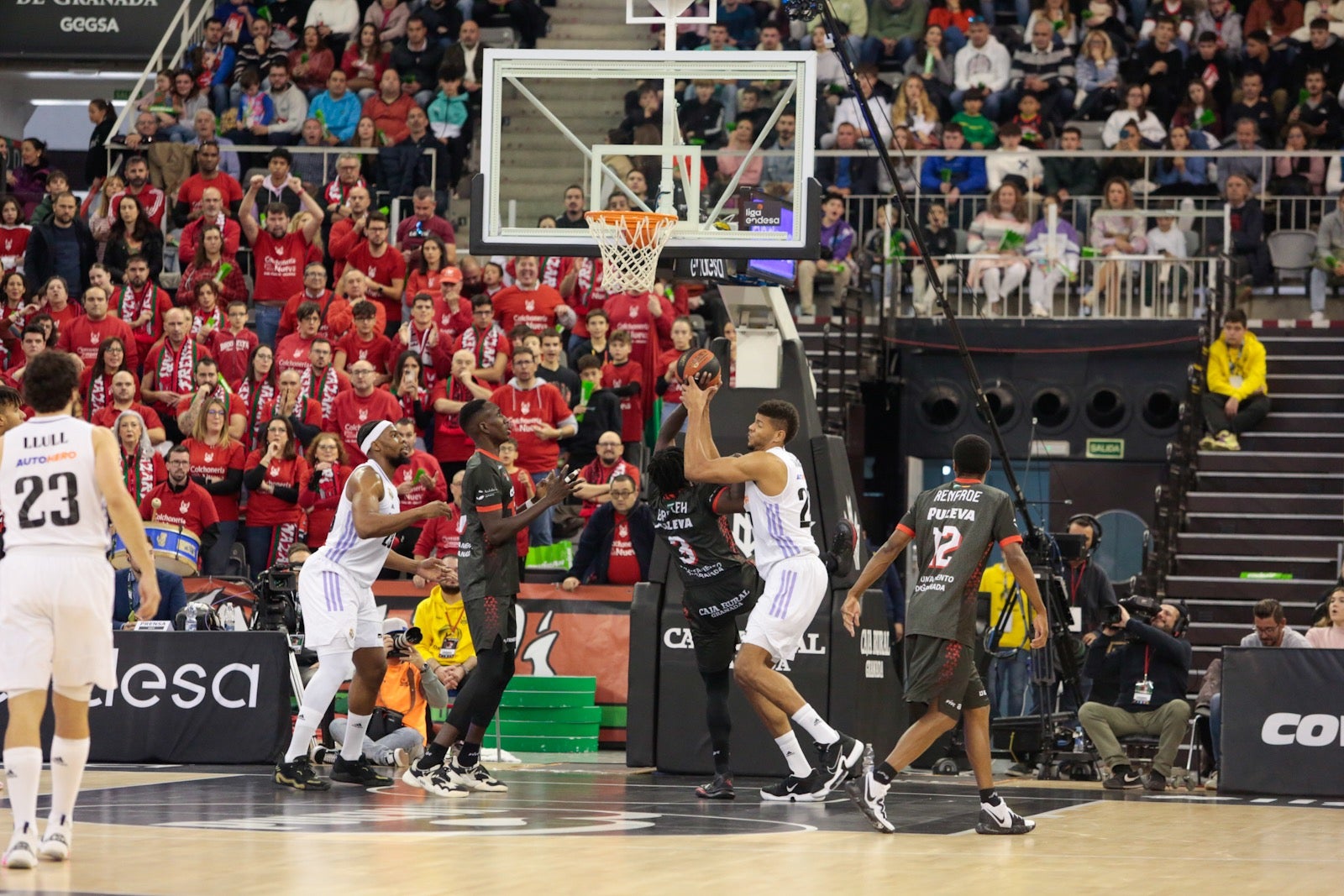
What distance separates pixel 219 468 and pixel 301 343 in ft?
6.01

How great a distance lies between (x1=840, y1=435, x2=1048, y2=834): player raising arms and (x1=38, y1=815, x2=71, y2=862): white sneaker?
4.03 metres

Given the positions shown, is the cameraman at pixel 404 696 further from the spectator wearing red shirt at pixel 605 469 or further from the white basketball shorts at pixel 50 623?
the white basketball shorts at pixel 50 623

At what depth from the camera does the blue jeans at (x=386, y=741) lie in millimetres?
13148

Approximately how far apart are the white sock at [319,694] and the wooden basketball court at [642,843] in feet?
1.29

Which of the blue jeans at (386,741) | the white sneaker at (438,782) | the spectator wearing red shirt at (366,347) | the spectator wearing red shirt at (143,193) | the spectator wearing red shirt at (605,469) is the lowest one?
the blue jeans at (386,741)

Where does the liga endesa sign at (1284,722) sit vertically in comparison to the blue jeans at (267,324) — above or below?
below

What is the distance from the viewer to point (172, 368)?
18453 millimetres

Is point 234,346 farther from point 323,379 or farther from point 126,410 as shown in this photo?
point 126,410

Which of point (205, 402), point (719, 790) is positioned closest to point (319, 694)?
point (719, 790)

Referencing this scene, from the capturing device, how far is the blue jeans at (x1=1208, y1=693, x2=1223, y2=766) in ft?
43.9

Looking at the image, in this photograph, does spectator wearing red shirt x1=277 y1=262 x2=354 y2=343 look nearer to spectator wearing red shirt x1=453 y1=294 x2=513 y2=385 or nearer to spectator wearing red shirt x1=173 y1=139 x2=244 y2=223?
spectator wearing red shirt x1=453 y1=294 x2=513 y2=385

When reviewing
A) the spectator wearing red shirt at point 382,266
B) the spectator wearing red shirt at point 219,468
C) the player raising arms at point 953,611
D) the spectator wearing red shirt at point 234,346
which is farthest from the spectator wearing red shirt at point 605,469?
the player raising arms at point 953,611

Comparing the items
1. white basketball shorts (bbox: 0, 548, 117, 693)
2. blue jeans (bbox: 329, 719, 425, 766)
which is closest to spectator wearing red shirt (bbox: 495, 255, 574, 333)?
blue jeans (bbox: 329, 719, 425, 766)

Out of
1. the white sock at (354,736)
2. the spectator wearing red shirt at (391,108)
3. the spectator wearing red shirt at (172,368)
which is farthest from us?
the spectator wearing red shirt at (391,108)
